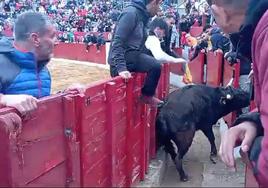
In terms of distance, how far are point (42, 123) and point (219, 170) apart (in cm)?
341

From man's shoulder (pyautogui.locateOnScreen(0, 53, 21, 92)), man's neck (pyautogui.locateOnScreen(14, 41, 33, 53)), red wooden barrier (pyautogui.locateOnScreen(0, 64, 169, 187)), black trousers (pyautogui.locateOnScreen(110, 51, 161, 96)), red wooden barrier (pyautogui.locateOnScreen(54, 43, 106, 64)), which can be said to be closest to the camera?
red wooden barrier (pyautogui.locateOnScreen(0, 64, 169, 187))

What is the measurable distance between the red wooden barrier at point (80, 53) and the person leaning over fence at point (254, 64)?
51.3 ft

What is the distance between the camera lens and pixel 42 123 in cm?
229

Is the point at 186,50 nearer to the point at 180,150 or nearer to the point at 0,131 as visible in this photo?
the point at 180,150

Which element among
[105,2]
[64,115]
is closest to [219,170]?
[64,115]

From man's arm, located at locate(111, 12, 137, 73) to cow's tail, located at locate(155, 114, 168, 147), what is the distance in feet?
4.13

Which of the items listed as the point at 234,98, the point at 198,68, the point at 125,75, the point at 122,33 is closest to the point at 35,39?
the point at 125,75

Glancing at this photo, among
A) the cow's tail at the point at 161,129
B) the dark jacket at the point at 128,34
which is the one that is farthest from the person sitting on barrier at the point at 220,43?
the dark jacket at the point at 128,34

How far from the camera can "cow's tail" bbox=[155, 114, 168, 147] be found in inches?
205

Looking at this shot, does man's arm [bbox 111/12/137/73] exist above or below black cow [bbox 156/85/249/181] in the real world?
above

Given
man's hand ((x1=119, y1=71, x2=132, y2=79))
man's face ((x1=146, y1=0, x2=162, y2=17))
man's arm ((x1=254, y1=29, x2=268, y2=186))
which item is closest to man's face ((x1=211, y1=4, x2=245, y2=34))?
man's arm ((x1=254, y1=29, x2=268, y2=186))

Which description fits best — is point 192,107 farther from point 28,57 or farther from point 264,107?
point 264,107

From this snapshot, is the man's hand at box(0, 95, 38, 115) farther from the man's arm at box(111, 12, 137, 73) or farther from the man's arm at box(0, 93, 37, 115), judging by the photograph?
the man's arm at box(111, 12, 137, 73)

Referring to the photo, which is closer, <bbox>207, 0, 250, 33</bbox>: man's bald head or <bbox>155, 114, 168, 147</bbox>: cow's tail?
<bbox>207, 0, 250, 33</bbox>: man's bald head
